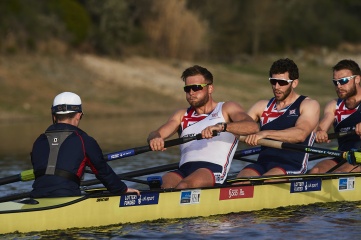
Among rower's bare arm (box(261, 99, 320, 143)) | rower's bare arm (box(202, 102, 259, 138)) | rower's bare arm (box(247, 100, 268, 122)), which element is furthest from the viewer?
rower's bare arm (box(247, 100, 268, 122))

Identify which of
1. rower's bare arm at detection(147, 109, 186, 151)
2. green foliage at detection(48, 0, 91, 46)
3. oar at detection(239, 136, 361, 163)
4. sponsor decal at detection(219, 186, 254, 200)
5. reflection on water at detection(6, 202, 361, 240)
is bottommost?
reflection on water at detection(6, 202, 361, 240)

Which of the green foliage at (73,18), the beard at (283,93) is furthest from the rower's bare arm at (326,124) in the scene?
the green foliage at (73,18)

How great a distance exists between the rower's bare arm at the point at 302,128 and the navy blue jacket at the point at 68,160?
2793mm

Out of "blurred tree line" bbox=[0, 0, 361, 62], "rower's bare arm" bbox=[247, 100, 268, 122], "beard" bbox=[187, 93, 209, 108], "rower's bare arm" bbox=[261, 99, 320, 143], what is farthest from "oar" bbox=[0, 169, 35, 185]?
"blurred tree line" bbox=[0, 0, 361, 62]

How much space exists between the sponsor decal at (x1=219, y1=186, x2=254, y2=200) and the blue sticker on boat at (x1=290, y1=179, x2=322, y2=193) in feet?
2.23

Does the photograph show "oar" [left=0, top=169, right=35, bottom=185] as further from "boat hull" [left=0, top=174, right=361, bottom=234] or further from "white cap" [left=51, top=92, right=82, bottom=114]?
"white cap" [left=51, top=92, right=82, bottom=114]

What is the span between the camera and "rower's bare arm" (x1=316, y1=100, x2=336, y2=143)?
1390 centimetres

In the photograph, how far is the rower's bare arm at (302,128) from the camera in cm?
1272

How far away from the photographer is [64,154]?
34.9 feet

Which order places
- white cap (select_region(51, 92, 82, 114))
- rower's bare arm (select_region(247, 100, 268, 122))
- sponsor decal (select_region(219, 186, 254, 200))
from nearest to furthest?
white cap (select_region(51, 92, 82, 114)) < sponsor decal (select_region(219, 186, 254, 200)) < rower's bare arm (select_region(247, 100, 268, 122))

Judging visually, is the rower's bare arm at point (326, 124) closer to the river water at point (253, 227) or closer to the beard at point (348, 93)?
the beard at point (348, 93)

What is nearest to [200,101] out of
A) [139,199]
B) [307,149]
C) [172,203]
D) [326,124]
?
[172,203]

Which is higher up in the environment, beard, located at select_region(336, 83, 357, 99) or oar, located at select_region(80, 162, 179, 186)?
beard, located at select_region(336, 83, 357, 99)

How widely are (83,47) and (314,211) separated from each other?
3247 cm
